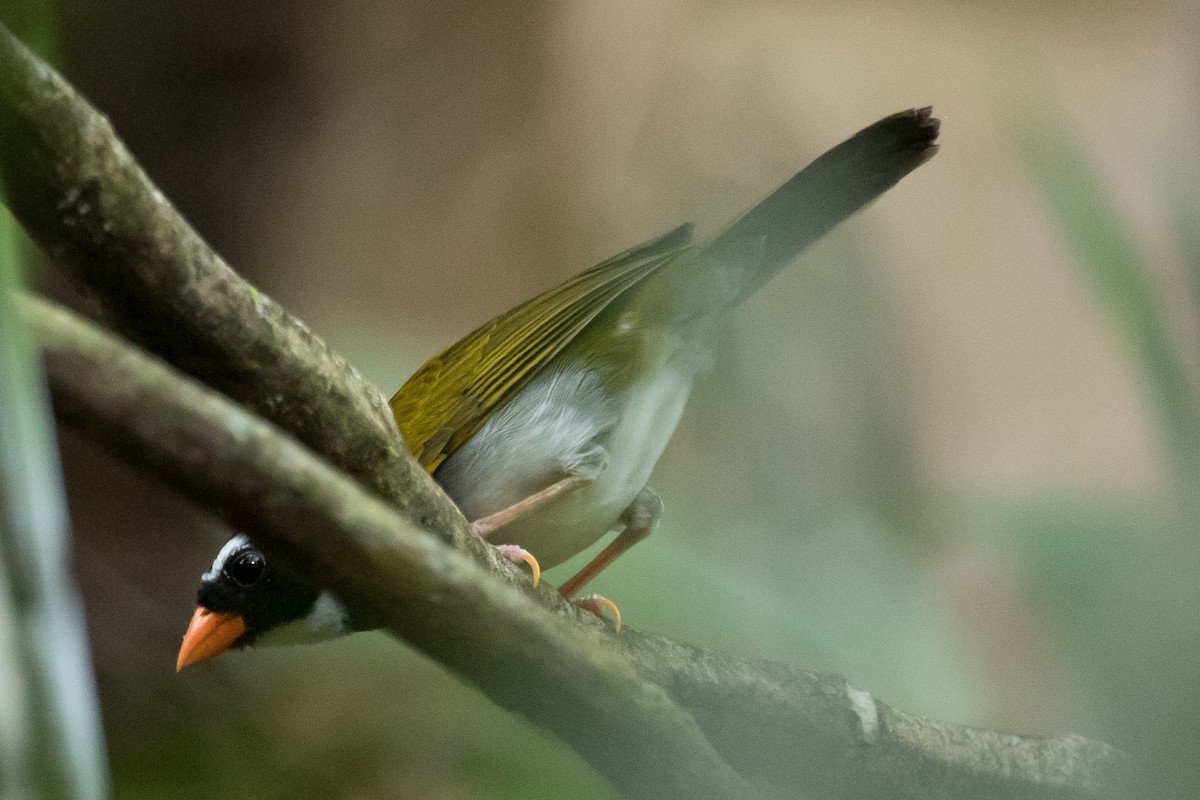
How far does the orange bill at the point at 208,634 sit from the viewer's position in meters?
2.12

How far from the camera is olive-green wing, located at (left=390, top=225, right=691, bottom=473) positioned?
83.4 inches

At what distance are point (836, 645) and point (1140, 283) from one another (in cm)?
70

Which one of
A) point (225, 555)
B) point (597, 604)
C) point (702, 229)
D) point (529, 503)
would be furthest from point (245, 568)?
point (702, 229)

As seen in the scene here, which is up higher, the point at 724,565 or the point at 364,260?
the point at 364,260

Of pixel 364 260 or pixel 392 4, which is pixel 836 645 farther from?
pixel 392 4

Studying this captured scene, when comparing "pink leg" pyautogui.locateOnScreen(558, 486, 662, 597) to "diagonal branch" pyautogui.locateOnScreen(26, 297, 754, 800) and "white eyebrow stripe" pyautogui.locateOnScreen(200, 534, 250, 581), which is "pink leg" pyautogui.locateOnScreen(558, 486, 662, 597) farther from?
"diagonal branch" pyautogui.locateOnScreen(26, 297, 754, 800)

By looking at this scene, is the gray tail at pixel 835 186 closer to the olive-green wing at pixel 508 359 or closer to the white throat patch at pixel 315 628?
the olive-green wing at pixel 508 359

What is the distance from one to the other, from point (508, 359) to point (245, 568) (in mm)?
623

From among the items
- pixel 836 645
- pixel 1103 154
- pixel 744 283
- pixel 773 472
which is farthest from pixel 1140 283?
pixel 1103 154

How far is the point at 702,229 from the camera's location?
3.12 m

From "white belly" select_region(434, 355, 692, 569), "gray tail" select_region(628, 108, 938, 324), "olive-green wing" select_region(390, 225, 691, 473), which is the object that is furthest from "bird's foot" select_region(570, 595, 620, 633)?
"gray tail" select_region(628, 108, 938, 324)

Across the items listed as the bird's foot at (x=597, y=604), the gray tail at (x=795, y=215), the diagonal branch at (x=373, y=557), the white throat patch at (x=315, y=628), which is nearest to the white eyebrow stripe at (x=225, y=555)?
the white throat patch at (x=315, y=628)

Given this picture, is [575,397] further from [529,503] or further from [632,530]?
[632,530]

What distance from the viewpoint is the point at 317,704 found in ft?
10.5
